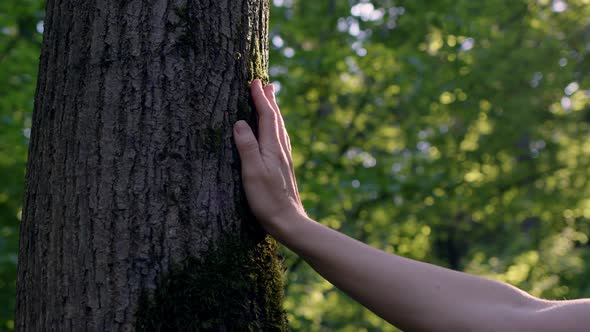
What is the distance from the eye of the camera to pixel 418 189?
6.08 m

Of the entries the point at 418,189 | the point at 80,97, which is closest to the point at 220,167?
the point at 80,97

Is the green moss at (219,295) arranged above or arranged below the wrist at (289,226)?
below

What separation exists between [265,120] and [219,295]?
524 mm

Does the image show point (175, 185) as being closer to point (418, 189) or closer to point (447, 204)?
point (418, 189)

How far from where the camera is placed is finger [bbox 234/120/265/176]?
5.22 feet

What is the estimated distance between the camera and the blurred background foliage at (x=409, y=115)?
204 inches

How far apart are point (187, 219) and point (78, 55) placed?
0.55m

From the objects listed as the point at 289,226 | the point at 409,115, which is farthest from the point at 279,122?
the point at 409,115

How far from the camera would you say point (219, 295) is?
1.51 metres

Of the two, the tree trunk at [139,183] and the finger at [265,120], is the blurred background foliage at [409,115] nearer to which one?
the tree trunk at [139,183]

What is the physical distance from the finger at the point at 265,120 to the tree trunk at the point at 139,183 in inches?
2.1

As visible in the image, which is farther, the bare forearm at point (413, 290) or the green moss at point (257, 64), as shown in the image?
the green moss at point (257, 64)

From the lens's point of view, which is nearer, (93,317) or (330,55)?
(93,317)

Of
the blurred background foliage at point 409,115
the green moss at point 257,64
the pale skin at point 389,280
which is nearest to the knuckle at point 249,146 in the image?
the pale skin at point 389,280
